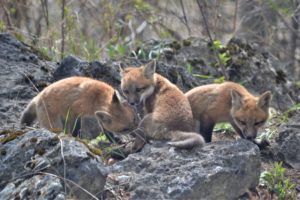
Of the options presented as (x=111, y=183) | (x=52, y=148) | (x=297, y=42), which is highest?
(x=52, y=148)

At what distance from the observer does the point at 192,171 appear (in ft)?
23.3

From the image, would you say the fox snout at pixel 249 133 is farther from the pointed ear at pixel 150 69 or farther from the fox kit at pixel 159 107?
the pointed ear at pixel 150 69

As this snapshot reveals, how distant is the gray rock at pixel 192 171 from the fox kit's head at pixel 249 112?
918mm

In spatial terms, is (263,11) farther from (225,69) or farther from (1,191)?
(1,191)

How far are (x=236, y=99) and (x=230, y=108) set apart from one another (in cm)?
25

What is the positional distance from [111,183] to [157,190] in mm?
538

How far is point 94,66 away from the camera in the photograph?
33.5 ft

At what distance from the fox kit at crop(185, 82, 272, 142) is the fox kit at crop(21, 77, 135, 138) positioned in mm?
989

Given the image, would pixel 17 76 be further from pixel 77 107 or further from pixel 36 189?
pixel 36 189

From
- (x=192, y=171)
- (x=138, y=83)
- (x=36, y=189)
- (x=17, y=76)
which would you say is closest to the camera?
(x=36, y=189)

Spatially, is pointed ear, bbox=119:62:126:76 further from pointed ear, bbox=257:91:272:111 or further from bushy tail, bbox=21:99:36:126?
pointed ear, bbox=257:91:272:111

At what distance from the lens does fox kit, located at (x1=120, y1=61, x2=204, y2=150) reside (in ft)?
26.5

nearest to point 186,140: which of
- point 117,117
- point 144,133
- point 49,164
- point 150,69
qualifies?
point 144,133

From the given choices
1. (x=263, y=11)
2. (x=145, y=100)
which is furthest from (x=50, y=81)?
(x=263, y=11)
